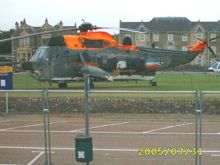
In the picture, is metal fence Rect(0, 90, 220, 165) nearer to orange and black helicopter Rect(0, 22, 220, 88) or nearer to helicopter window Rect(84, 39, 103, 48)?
orange and black helicopter Rect(0, 22, 220, 88)

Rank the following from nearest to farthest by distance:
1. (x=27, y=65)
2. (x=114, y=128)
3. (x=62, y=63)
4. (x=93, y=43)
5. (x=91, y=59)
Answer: (x=114, y=128) → (x=27, y=65) → (x=62, y=63) → (x=93, y=43) → (x=91, y=59)

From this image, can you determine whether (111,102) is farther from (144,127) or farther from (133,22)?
(133,22)

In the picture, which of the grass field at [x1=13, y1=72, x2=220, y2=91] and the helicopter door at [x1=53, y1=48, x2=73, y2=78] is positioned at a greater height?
the helicopter door at [x1=53, y1=48, x2=73, y2=78]

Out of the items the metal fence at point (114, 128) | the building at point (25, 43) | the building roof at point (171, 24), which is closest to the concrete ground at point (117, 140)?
the metal fence at point (114, 128)

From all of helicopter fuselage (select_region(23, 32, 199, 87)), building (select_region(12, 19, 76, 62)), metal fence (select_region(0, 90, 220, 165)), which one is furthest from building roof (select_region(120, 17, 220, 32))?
metal fence (select_region(0, 90, 220, 165))

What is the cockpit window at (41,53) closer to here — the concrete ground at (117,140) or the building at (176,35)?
the concrete ground at (117,140)

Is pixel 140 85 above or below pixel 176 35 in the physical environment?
below

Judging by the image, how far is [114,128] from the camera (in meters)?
16.7

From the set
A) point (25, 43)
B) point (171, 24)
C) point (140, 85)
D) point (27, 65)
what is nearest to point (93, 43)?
point (27, 65)

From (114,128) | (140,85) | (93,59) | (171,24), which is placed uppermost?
(171,24)

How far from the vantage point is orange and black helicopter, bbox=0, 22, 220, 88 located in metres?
37.8

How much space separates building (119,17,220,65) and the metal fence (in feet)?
336

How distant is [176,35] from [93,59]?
86101 mm

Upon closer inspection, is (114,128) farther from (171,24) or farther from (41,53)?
(171,24)
